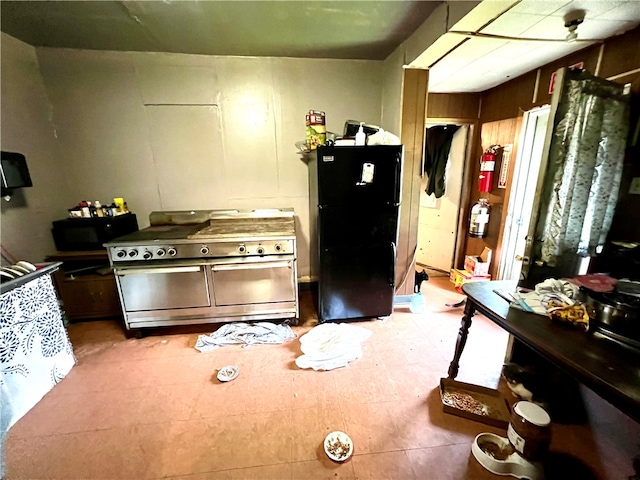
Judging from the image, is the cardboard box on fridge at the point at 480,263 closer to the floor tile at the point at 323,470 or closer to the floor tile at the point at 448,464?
the floor tile at the point at 448,464

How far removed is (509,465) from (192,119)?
3482 mm

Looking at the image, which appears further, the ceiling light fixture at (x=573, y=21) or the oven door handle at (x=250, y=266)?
the oven door handle at (x=250, y=266)

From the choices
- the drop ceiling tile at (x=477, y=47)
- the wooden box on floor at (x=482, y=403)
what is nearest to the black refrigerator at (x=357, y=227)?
the drop ceiling tile at (x=477, y=47)

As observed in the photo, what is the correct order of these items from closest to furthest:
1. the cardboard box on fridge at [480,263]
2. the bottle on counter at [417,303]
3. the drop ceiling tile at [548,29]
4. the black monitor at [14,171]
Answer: the drop ceiling tile at [548,29]
the black monitor at [14,171]
the bottle on counter at [417,303]
the cardboard box on fridge at [480,263]

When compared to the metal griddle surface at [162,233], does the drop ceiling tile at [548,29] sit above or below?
above

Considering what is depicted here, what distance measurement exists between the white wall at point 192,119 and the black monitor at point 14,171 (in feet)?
1.76

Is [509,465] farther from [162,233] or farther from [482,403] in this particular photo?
[162,233]

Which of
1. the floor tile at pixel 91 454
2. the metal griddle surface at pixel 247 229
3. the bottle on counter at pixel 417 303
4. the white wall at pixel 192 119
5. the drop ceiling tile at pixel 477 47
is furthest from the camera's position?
the bottle on counter at pixel 417 303

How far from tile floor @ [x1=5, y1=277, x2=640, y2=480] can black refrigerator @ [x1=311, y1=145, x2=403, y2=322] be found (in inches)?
17.7

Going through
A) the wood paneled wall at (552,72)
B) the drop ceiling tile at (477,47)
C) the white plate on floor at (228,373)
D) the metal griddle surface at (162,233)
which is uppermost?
the drop ceiling tile at (477,47)

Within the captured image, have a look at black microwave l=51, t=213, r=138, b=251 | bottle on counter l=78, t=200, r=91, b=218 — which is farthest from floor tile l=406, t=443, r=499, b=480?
bottle on counter l=78, t=200, r=91, b=218

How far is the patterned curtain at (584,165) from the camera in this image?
137cm

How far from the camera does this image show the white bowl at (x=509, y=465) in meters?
1.18

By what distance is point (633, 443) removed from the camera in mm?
1378
